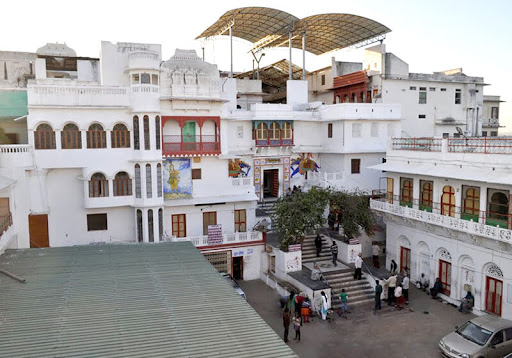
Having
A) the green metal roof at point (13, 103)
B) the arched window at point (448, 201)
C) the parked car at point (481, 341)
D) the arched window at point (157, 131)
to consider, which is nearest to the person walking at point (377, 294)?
the parked car at point (481, 341)

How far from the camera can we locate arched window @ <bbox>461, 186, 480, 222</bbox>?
21359 mm

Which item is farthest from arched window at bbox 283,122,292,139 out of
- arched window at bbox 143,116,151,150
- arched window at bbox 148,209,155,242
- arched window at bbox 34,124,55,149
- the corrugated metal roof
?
the corrugated metal roof

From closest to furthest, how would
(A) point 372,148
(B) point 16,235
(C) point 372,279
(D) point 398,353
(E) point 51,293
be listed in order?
(E) point 51,293, (D) point 398,353, (B) point 16,235, (C) point 372,279, (A) point 372,148

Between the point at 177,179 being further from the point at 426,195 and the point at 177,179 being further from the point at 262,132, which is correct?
the point at 426,195

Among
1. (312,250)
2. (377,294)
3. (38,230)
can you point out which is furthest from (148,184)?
(377,294)

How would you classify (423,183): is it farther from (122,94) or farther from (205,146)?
(122,94)

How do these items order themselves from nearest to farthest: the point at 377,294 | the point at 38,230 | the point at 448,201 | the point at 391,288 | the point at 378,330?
the point at 378,330
the point at 377,294
the point at 391,288
the point at 448,201
the point at 38,230

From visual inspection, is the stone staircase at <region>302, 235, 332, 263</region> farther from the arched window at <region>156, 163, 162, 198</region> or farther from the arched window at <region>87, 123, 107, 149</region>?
the arched window at <region>87, 123, 107, 149</region>

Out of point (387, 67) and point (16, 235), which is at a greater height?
point (387, 67)

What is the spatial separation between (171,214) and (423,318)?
574 inches

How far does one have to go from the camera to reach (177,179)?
2677 cm

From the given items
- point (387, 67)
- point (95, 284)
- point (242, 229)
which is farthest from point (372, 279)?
point (387, 67)

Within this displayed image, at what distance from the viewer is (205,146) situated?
27016 millimetres

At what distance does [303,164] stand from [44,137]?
1693 centimetres
